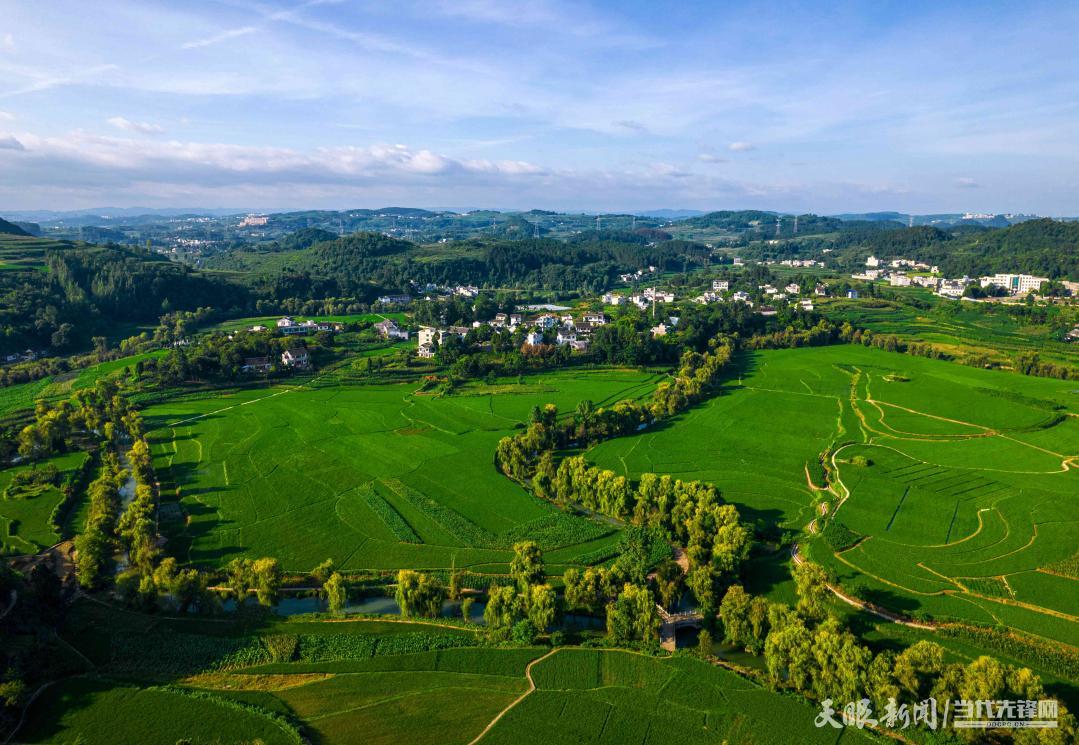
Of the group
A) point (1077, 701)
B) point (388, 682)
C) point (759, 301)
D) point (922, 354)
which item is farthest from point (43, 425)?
point (759, 301)

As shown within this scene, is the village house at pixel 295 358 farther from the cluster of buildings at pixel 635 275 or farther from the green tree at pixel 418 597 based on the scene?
the cluster of buildings at pixel 635 275

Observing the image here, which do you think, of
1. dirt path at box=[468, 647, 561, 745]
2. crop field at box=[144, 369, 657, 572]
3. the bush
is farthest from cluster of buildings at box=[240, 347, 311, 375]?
dirt path at box=[468, 647, 561, 745]

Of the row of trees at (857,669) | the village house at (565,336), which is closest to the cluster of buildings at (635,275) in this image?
A: the village house at (565,336)

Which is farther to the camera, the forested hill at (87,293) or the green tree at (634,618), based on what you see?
the forested hill at (87,293)

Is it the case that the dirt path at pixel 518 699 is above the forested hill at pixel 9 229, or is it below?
below

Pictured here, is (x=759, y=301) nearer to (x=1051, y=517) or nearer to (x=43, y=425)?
(x=1051, y=517)

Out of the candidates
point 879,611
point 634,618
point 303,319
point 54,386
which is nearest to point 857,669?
point 879,611
